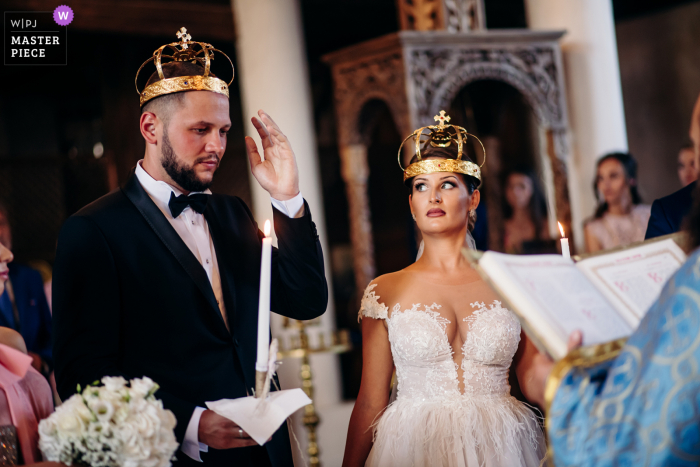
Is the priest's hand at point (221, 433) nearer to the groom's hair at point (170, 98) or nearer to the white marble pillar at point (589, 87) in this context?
the groom's hair at point (170, 98)

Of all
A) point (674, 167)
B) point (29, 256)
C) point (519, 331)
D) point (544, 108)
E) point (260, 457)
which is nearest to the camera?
point (260, 457)

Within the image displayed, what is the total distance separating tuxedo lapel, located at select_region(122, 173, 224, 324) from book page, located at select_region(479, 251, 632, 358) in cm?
79

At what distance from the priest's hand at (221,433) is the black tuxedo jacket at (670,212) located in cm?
168

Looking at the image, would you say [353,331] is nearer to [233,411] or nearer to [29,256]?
[29,256]

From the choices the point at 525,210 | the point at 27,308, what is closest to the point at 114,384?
the point at 27,308

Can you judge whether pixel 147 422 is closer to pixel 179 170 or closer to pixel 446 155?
pixel 179 170

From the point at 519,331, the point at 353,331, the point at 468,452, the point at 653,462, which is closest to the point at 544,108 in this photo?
the point at 353,331

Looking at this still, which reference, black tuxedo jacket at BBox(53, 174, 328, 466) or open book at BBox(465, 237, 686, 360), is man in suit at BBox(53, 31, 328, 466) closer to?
black tuxedo jacket at BBox(53, 174, 328, 466)

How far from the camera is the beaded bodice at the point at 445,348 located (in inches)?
93.0

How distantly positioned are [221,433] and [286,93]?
4.05 metres

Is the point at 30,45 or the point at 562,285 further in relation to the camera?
the point at 30,45

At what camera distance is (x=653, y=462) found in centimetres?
123

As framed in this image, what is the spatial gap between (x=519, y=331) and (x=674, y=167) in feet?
19.9

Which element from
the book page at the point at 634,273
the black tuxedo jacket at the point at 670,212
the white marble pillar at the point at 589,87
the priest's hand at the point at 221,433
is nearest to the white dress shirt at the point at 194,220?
the priest's hand at the point at 221,433
